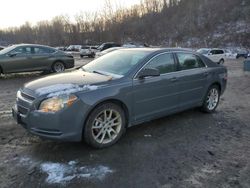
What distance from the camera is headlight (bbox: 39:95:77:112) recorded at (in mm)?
4002

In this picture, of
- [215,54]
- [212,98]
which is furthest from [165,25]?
[212,98]

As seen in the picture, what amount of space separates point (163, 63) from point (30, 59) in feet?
29.7

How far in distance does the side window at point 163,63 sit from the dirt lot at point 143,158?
1.12 metres

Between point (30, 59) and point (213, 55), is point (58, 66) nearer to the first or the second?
point (30, 59)

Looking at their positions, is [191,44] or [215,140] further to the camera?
[191,44]

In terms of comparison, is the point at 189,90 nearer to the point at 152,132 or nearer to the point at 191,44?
the point at 152,132

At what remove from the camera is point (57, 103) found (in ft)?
13.2

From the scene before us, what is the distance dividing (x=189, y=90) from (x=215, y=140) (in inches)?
51.9

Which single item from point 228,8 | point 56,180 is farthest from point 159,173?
point 228,8

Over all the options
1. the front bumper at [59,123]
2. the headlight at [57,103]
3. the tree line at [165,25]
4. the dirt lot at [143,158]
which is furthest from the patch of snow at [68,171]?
the tree line at [165,25]

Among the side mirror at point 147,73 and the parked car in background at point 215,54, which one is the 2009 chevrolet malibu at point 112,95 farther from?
the parked car in background at point 215,54

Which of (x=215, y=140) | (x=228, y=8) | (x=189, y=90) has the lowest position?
(x=215, y=140)

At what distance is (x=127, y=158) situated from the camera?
4141mm

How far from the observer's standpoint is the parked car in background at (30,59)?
12414mm
